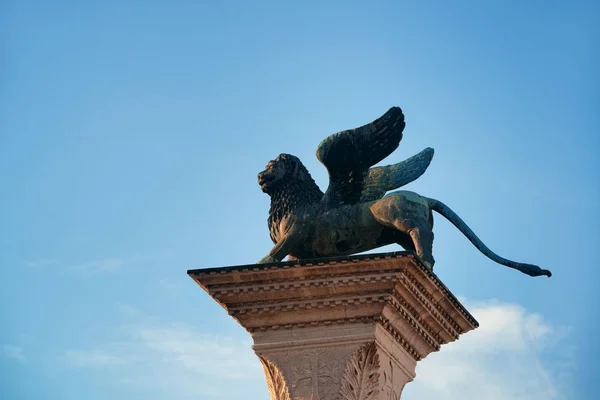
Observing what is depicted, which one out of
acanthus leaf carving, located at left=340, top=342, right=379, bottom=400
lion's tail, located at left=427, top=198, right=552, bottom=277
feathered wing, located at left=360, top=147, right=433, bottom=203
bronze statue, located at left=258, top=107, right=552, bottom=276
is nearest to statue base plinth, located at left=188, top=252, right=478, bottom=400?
acanthus leaf carving, located at left=340, top=342, right=379, bottom=400

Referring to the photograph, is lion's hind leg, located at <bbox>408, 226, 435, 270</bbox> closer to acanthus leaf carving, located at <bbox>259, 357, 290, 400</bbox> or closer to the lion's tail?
the lion's tail

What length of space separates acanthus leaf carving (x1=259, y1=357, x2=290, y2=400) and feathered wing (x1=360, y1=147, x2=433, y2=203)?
267 centimetres

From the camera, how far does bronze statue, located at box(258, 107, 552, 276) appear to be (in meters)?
13.2

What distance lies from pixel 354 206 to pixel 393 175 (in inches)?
34.0

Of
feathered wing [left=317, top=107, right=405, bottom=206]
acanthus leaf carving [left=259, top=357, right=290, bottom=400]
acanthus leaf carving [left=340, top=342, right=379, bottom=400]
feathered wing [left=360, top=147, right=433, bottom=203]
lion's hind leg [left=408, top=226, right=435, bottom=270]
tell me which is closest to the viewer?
acanthus leaf carving [left=340, top=342, right=379, bottom=400]

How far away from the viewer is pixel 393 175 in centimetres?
1423

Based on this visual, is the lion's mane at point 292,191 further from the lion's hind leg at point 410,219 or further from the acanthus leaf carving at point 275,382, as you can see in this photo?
the acanthus leaf carving at point 275,382

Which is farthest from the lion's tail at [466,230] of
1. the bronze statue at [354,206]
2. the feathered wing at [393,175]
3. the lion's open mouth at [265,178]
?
the lion's open mouth at [265,178]

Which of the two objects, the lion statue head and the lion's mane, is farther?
the lion statue head

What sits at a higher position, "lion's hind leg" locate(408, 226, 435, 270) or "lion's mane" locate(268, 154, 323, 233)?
"lion's mane" locate(268, 154, 323, 233)

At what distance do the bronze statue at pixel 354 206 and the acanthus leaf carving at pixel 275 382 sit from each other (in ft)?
4.64

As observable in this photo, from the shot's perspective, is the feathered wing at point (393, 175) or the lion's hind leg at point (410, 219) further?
the feathered wing at point (393, 175)

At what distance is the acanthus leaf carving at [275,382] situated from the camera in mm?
12375

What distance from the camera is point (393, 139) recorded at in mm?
13242
